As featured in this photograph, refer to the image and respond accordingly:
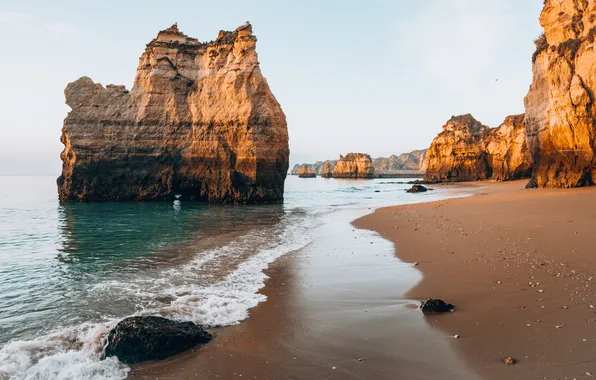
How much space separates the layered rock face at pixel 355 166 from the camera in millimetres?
118719

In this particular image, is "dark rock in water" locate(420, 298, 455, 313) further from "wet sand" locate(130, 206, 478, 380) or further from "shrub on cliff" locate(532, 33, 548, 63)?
"shrub on cliff" locate(532, 33, 548, 63)

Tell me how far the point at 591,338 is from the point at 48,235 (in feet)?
61.3

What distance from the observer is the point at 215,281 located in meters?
8.68

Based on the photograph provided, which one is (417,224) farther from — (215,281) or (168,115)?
(168,115)

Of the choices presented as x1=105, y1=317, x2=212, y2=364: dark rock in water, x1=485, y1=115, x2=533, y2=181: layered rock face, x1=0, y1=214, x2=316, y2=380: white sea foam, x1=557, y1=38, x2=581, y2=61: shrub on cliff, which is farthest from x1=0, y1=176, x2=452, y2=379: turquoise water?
x1=485, y1=115, x2=533, y2=181: layered rock face

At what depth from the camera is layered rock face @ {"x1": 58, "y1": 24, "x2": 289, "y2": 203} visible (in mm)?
32312

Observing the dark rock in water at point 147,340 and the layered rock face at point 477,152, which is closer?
the dark rock in water at point 147,340

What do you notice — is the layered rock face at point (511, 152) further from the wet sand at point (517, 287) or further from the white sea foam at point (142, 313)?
the white sea foam at point (142, 313)

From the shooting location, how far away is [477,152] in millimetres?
68688

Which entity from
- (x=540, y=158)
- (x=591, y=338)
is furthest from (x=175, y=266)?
(x=540, y=158)

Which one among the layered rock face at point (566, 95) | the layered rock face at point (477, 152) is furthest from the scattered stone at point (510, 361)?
the layered rock face at point (477, 152)

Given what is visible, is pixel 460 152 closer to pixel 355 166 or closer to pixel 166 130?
pixel 355 166

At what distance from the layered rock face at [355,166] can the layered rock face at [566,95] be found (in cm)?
8962

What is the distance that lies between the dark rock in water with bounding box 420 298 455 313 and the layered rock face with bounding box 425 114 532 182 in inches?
2144
